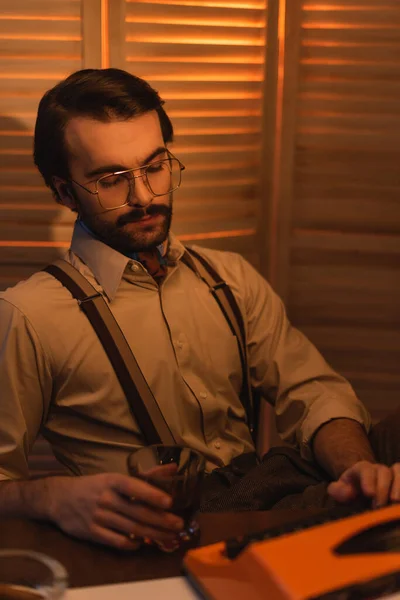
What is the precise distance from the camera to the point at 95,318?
150cm

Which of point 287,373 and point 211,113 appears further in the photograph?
point 211,113

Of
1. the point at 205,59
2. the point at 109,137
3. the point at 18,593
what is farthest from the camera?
the point at 205,59

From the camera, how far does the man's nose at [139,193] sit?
5.12 feet

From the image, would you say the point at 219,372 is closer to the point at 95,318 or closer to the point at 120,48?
the point at 95,318

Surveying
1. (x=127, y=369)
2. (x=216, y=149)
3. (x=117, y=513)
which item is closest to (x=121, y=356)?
(x=127, y=369)

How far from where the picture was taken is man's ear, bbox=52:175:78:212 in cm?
165

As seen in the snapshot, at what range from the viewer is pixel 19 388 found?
1.45 m

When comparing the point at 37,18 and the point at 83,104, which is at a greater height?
the point at 37,18

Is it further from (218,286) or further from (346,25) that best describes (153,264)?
(346,25)

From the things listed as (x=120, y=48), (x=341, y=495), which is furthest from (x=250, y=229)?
(x=341, y=495)

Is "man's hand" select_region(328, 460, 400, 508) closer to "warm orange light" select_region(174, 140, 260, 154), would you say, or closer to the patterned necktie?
the patterned necktie

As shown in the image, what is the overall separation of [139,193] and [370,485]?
74 centimetres

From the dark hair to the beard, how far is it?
146 mm

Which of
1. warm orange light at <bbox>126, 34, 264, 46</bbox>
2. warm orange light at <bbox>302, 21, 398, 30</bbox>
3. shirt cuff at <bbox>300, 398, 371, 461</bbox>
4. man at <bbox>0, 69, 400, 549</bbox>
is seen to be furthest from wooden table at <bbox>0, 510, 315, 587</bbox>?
warm orange light at <bbox>302, 21, 398, 30</bbox>
